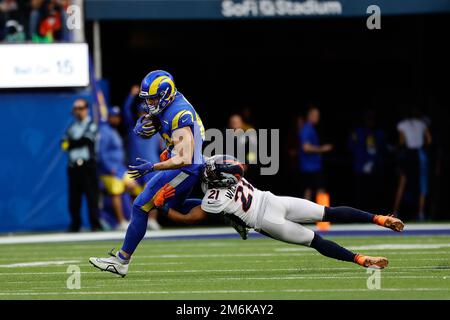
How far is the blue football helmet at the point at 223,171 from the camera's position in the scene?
973 cm

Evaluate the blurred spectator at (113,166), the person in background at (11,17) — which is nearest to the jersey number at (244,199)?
the blurred spectator at (113,166)

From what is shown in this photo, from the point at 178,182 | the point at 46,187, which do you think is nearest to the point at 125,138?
the point at 46,187

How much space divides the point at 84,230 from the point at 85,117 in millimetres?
1734

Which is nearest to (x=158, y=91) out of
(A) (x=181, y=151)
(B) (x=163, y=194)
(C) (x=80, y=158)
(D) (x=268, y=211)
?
(A) (x=181, y=151)

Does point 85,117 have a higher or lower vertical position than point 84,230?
higher

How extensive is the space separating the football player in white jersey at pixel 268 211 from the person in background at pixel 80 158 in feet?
24.3

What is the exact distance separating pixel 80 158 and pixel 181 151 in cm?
736

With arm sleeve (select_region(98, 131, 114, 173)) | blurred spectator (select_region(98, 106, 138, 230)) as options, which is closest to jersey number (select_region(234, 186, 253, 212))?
blurred spectator (select_region(98, 106, 138, 230))

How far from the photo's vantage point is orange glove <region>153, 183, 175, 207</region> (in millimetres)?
10031

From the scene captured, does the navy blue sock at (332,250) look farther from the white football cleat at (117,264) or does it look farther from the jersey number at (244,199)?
the white football cleat at (117,264)

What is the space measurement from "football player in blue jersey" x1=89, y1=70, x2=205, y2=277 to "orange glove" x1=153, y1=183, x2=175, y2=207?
3 cm

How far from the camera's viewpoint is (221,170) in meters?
9.73
